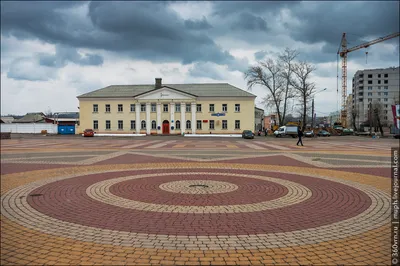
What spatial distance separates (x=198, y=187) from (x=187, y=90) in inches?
2250

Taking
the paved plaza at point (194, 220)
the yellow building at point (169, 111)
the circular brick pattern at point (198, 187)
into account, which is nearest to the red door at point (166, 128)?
the yellow building at point (169, 111)

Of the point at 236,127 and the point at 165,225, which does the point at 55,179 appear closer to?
the point at 165,225

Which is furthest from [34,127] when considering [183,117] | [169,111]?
[183,117]

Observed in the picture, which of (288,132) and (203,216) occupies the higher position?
(288,132)

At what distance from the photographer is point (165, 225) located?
17.9 ft

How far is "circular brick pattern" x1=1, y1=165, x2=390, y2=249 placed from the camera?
15.7 feet

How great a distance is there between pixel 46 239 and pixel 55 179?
5.72 meters

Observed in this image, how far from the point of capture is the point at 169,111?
61.8 metres

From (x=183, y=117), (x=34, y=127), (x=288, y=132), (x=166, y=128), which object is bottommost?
(x=288, y=132)

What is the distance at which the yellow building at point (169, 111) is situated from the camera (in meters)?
61.3

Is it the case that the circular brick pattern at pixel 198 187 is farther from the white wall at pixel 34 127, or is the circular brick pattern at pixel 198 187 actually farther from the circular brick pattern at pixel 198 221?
the white wall at pixel 34 127

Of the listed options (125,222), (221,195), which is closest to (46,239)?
(125,222)

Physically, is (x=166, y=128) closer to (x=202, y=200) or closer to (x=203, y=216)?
(x=202, y=200)

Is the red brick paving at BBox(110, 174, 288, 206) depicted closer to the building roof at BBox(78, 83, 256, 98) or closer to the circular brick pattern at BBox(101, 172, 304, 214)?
the circular brick pattern at BBox(101, 172, 304, 214)
